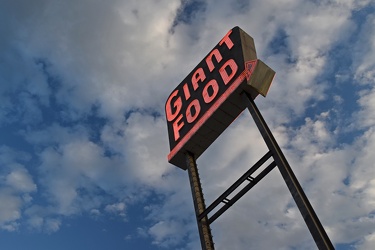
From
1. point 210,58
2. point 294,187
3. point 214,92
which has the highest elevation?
point 210,58

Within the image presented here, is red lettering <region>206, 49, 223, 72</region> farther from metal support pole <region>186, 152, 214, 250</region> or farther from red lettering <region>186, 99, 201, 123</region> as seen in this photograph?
metal support pole <region>186, 152, 214, 250</region>

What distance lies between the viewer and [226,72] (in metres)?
15.7

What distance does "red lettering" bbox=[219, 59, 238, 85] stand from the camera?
1521cm

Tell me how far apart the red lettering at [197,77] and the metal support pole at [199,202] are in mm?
3860

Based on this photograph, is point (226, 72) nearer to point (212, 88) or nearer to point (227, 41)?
point (212, 88)

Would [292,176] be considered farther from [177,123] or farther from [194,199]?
[177,123]

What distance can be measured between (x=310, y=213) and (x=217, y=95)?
24.4ft

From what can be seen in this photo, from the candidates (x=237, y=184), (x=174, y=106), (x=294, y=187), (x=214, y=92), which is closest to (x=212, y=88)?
(x=214, y=92)

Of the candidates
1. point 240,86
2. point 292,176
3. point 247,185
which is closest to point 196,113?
point 240,86

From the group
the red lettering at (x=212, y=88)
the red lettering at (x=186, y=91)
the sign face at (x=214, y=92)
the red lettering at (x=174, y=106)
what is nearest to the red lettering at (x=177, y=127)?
the sign face at (x=214, y=92)

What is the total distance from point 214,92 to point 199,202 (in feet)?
16.9

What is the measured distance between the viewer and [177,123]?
1814cm

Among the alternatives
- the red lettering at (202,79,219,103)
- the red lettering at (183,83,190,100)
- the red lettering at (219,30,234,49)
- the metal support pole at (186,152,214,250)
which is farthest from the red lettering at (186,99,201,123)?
the red lettering at (219,30,234,49)

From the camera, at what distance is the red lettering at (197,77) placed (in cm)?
1776
